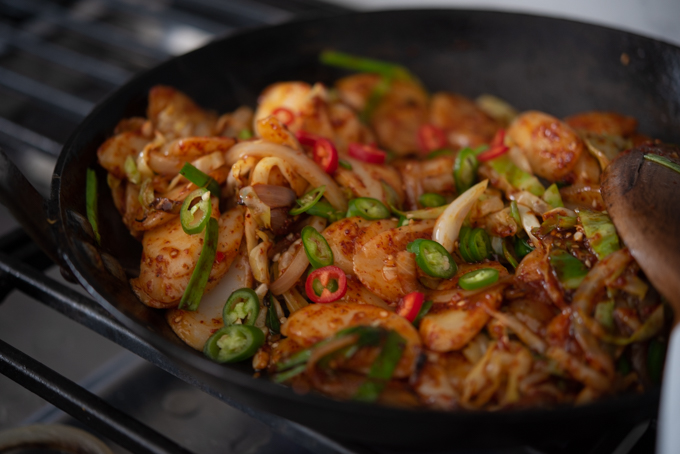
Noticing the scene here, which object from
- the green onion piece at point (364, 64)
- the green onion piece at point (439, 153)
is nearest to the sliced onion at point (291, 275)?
the green onion piece at point (439, 153)

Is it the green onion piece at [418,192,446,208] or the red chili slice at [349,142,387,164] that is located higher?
the red chili slice at [349,142,387,164]

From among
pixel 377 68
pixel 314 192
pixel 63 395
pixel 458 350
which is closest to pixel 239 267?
pixel 314 192

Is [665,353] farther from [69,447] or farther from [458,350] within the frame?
[69,447]

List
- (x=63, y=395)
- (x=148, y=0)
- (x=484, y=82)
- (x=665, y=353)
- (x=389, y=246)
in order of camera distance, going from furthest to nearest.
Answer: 1. (x=148, y=0)
2. (x=484, y=82)
3. (x=389, y=246)
4. (x=63, y=395)
5. (x=665, y=353)

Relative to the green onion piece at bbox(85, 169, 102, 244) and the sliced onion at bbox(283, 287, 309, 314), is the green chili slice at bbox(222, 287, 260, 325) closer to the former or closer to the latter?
the sliced onion at bbox(283, 287, 309, 314)

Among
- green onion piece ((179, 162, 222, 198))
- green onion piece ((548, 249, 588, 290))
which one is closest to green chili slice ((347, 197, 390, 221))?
green onion piece ((179, 162, 222, 198))

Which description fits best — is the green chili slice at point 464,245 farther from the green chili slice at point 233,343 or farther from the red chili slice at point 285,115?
the red chili slice at point 285,115
